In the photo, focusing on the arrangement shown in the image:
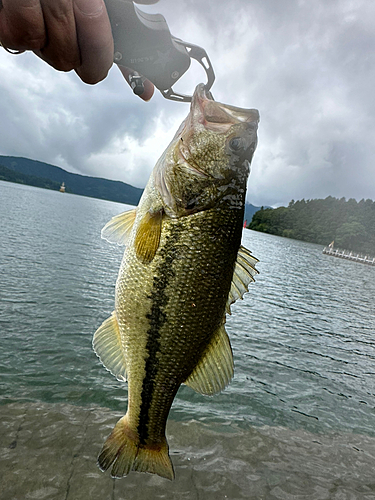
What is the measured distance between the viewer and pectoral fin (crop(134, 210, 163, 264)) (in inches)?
99.6

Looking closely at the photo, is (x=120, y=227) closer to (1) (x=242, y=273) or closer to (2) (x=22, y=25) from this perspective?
(1) (x=242, y=273)

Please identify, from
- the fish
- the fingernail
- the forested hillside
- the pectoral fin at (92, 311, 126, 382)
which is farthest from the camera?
the forested hillside

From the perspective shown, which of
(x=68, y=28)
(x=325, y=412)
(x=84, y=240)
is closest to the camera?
(x=68, y=28)

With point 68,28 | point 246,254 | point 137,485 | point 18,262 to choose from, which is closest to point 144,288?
point 246,254

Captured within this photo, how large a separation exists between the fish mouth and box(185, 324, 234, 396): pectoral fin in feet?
5.34

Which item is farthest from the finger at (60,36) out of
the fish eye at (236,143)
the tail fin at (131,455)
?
the tail fin at (131,455)

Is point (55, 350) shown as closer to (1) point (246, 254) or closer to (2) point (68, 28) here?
(1) point (246, 254)

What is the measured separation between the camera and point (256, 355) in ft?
38.4

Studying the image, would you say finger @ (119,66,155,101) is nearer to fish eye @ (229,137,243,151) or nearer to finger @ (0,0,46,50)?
fish eye @ (229,137,243,151)

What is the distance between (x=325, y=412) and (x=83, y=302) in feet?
31.6

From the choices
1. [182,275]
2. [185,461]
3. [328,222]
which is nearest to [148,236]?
[182,275]

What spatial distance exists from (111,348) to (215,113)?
2.15m

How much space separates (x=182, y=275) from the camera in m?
2.46

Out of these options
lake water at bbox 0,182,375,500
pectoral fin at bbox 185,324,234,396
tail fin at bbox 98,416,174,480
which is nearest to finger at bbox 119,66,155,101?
pectoral fin at bbox 185,324,234,396
